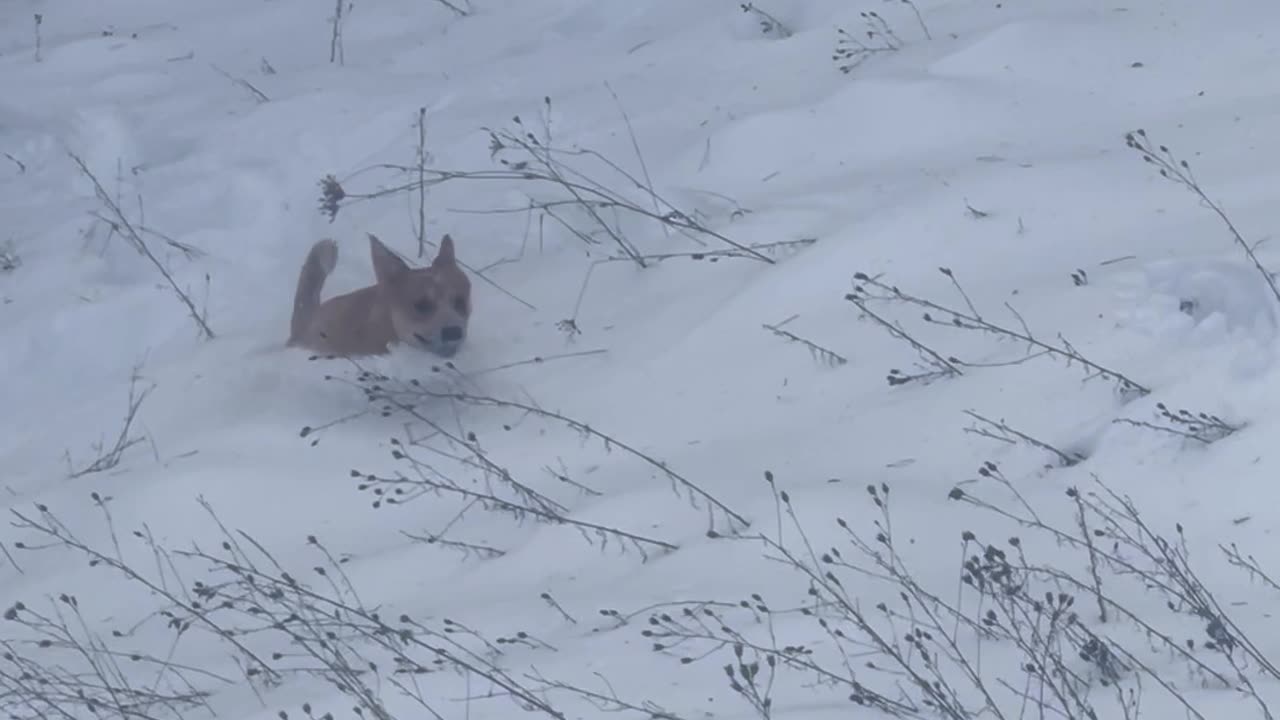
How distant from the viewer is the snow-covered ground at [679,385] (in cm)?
351

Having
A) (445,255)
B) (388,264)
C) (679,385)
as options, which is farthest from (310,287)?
(679,385)

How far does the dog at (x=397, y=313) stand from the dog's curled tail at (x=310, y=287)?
0.04 metres

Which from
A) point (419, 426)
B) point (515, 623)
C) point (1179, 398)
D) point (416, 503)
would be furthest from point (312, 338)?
point (1179, 398)

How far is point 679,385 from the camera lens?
5.09 meters

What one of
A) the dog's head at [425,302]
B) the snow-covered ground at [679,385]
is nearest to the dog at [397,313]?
the dog's head at [425,302]

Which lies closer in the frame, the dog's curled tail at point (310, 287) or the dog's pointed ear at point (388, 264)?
the dog's pointed ear at point (388, 264)

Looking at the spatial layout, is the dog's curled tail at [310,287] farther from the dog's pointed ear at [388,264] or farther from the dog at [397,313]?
the dog's pointed ear at [388,264]

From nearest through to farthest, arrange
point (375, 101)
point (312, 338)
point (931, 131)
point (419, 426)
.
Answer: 1. point (419, 426)
2. point (312, 338)
3. point (931, 131)
4. point (375, 101)

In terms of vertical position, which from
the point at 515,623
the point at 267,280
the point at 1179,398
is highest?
the point at 1179,398

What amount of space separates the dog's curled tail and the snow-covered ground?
12 centimetres

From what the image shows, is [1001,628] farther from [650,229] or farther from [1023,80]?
[1023,80]

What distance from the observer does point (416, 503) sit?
15.6ft

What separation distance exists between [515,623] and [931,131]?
3.24 metres

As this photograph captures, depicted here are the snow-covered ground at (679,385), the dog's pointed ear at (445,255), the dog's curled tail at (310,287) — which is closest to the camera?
the snow-covered ground at (679,385)
